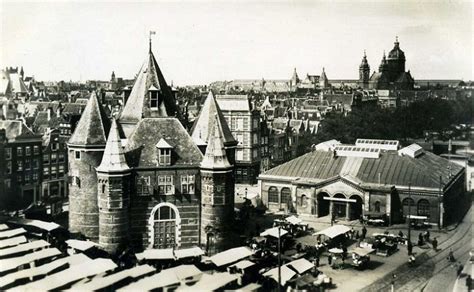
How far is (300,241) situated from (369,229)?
30.5 feet

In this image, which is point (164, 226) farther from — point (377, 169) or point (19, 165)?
point (19, 165)

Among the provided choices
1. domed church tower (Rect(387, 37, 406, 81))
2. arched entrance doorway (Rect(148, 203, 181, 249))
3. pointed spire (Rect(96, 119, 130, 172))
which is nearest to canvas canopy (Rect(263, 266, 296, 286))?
arched entrance doorway (Rect(148, 203, 181, 249))

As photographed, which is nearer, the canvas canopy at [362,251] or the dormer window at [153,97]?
the canvas canopy at [362,251]

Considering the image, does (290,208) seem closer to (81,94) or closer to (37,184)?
(37,184)

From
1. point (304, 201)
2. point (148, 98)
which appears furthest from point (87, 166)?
point (304, 201)

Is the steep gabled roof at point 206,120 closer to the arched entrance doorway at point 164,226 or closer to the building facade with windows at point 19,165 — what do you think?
the arched entrance doorway at point 164,226

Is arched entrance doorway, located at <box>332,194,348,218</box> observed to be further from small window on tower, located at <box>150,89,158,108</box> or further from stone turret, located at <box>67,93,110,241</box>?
stone turret, located at <box>67,93,110,241</box>

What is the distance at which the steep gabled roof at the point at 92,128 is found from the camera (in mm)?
48281

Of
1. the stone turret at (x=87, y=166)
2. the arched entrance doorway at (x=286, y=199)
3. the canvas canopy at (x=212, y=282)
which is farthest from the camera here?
the arched entrance doorway at (x=286, y=199)

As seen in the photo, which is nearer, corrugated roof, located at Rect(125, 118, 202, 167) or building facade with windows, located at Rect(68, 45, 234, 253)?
building facade with windows, located at Rect(68, 45, 234, 253)

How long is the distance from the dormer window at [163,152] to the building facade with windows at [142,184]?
0.14 feet

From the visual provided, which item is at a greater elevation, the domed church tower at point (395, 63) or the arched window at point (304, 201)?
the domed church tower at point (395, 63)

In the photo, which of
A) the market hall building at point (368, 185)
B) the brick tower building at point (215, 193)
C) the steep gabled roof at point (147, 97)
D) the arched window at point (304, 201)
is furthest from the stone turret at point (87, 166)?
the arched window at point (304, 201)

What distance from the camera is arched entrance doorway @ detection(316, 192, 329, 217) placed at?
61.6 m
